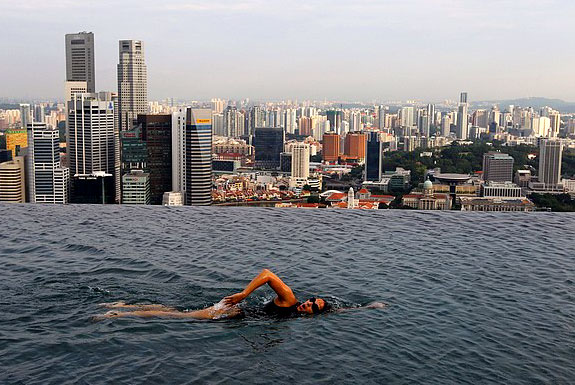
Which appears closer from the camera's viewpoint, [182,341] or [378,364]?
[378,364]

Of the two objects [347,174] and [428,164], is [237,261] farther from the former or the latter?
[347,174]

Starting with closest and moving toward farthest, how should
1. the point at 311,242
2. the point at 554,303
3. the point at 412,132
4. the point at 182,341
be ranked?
the point at 182,341
the point at 554,303
the point at 311,242
the point at 412,132

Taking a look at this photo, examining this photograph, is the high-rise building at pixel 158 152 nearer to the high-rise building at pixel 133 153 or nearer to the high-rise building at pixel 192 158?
the high-rise building at pixel 133 153

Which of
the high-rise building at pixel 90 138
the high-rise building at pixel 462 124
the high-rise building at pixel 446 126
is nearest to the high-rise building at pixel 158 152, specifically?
the high-rise building at pixel 90 138

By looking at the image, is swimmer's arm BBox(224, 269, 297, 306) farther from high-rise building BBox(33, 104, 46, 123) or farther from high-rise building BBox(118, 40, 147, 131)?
high-rise building BBox(118, 40, 147, 131)

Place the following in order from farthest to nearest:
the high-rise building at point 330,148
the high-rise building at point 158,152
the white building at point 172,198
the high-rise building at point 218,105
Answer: the high-rise building at point 218,105
the high-rise building at point 330,148
the high-rise building at point 158,152
the white building at point 172,198

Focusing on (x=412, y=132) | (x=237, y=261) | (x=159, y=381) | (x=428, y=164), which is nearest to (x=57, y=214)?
(x=237, y=261)
